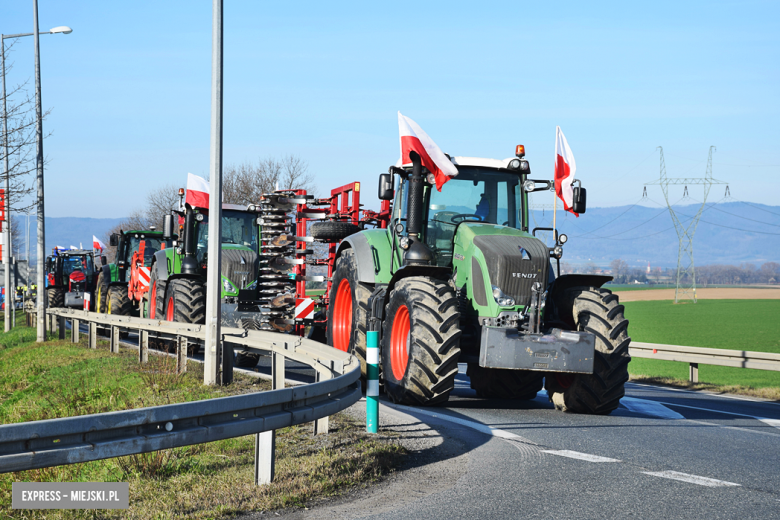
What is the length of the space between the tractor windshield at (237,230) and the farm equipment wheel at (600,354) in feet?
27.5

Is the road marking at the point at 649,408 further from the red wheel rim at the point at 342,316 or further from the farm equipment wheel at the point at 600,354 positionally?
the red wheel rim at the point at 342,316

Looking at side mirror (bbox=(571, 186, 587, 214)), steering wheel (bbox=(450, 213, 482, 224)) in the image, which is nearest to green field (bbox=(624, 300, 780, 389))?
side mirror (bbox=(571, 186, 587, 214))

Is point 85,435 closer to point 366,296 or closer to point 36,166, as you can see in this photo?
point 366,296

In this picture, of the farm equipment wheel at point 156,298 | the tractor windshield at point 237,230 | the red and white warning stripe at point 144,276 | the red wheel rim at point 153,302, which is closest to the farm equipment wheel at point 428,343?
the tractor windshield at point 237,230

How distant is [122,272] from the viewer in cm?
2414

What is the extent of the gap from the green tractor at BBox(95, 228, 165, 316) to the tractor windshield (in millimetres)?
7098

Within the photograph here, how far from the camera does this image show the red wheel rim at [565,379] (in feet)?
30.6

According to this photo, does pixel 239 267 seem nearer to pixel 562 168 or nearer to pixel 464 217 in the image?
pixel 464 217

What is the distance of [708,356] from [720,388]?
71 centimetres

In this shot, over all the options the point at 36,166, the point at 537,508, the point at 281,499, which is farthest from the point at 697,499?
the point at 36,166

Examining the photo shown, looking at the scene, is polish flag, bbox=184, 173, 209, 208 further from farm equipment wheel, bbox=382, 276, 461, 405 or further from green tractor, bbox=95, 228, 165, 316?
green tractor, bbox=95, 228, 165, 316

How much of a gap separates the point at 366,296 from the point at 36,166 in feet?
48.1

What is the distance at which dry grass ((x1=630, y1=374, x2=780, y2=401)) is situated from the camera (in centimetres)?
1326

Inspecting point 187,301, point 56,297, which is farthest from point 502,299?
point 56,297
